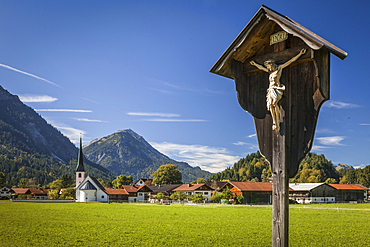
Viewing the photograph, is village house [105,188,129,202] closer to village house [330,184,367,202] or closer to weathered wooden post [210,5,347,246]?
village house [330,184,367,202]

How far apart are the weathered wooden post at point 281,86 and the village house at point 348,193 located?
303ft

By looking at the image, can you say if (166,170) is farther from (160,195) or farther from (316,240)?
(316,240)

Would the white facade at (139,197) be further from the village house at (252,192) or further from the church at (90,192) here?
the village house at (252,192)

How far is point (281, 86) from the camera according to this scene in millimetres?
5477

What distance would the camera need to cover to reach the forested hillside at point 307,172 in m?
132

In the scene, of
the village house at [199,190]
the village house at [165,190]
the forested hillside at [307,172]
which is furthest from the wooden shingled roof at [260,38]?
the forested hillside at [307,172]

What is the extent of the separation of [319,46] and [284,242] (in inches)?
125

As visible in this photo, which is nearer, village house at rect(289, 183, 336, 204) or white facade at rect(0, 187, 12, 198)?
village house at rect(289, 183, 336, 204)

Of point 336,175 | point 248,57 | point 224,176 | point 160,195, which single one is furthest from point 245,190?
point 336,175

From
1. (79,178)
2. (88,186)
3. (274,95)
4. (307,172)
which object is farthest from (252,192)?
(307,172)

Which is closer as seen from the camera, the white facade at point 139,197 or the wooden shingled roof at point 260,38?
the wooden shingled roof at point 260,38

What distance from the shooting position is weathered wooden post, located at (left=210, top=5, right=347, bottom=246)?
5059 mm

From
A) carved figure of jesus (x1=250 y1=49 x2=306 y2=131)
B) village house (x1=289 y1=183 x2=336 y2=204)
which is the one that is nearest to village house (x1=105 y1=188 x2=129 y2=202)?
village house (x1=289 y1=183 x2=336 y2=204)

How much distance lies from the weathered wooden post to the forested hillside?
127408 millimetres
